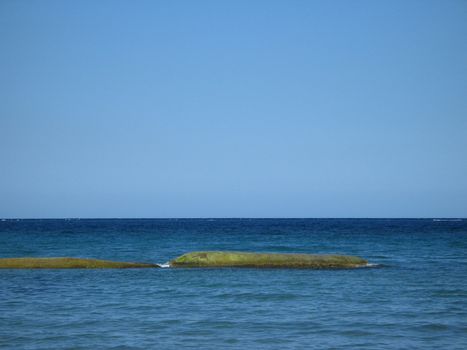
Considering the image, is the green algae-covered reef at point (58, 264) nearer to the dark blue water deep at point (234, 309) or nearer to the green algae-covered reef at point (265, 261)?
the dark blue water deep at point (234, 309)

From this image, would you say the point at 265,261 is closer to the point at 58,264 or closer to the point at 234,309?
the point at 58,264

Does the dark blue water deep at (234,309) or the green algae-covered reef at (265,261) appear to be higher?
the green algae-covered reef at (265,261)

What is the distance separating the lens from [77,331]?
55.9ft

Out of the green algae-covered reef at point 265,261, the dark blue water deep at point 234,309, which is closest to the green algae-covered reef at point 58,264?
the dark blue water deep at point 234,309

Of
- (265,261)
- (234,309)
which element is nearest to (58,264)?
(265,261)

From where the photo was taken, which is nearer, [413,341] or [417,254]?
[413,341]

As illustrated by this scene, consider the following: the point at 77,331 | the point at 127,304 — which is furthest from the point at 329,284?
the point at 77,331

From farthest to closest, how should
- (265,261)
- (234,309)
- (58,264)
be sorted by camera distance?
(265,261)
(58,264)
(234,309)

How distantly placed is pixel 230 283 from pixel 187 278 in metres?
2.72

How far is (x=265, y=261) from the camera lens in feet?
107

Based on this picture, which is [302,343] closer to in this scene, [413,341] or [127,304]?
[413,341]

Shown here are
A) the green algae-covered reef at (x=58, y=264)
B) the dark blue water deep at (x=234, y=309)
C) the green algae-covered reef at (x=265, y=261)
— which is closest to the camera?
the dark blue water deep at (x=234, y=309)

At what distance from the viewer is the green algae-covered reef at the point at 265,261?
106ft

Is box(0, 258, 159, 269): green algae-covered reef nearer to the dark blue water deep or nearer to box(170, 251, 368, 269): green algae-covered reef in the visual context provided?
the dark blue water deep
